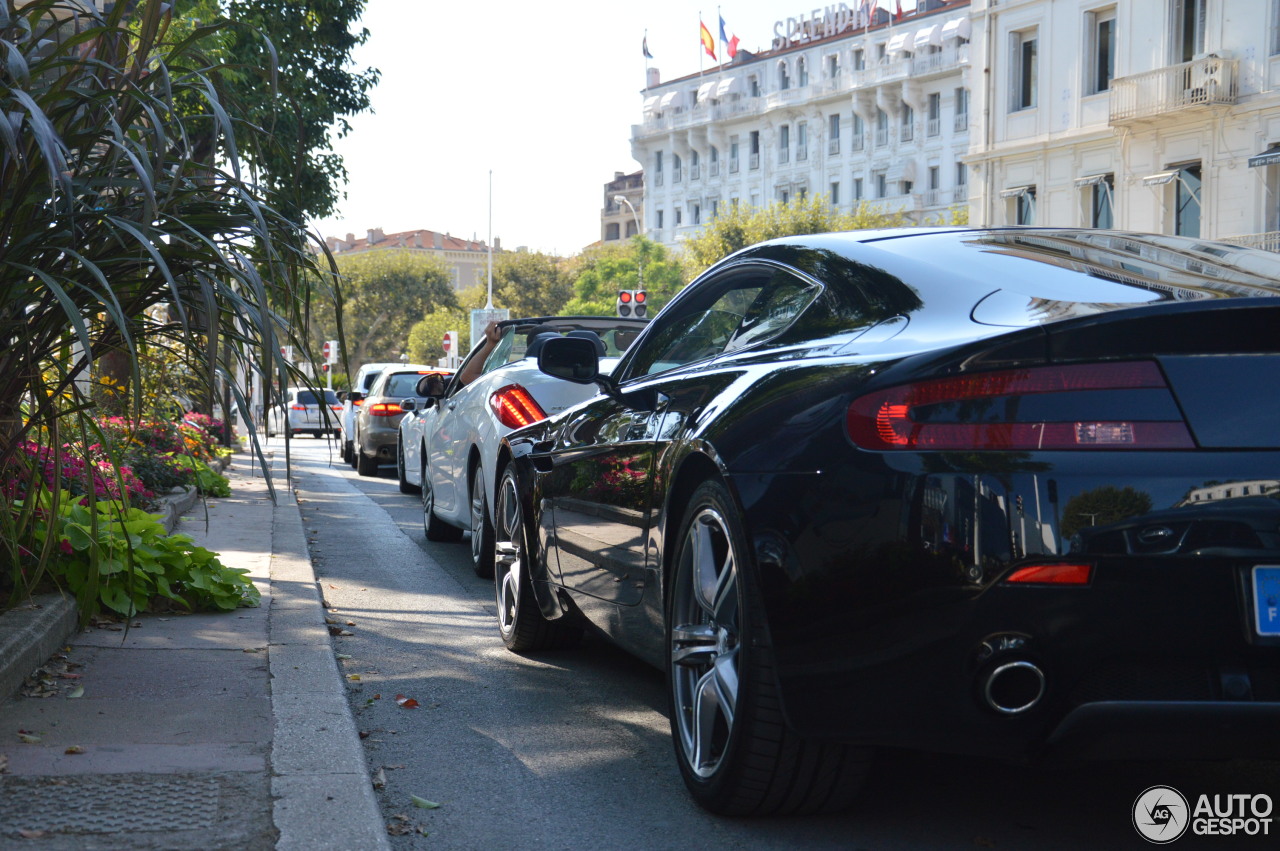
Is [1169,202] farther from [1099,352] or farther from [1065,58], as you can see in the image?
[1099,352]

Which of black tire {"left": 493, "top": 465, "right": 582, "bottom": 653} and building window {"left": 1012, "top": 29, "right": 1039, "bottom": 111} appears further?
building window {"left": 1012, "top": 29, "right": 1039, "bottom": 111}

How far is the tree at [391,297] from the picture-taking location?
294 ft

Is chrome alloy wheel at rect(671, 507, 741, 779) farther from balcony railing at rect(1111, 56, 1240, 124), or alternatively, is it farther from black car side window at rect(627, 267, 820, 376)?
balcony railing at rect(1111, 56, 1240, 124)

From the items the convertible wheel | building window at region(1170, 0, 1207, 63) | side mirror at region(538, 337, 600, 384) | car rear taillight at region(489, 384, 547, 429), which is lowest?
the convertible wheel

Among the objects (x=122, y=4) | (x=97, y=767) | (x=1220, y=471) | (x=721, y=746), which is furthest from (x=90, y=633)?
(x=1220, y=471)

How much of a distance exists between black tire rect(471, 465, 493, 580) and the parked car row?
4309 mm

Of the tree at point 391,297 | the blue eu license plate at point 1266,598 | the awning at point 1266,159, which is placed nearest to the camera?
the blue eu license plate at point 1266,598

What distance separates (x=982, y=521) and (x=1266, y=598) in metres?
0.55

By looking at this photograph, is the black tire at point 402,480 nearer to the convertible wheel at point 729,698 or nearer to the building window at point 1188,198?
the convertible wheel at point 729,698

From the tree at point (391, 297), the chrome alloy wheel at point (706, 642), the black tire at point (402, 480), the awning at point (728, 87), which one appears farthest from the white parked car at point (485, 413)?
the awning at point (728, 87)

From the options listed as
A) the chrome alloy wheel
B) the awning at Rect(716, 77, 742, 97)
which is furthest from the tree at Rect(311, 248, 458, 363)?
the chrome alloy wheel

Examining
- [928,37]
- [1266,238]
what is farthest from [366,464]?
[928,37]

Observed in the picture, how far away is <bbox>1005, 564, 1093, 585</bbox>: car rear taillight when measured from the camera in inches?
107

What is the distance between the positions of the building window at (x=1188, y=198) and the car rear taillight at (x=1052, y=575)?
31.2 m
